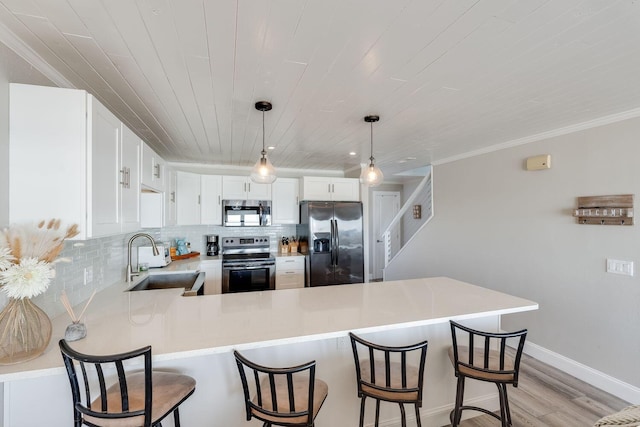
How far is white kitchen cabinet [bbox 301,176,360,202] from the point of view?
4531 mm

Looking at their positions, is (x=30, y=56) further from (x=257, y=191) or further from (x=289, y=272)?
(x=289, y=272)

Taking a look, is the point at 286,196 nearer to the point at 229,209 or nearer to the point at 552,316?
the point at 229,209

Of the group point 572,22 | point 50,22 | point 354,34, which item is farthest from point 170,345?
point 572,22

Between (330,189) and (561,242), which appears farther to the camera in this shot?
(330,189)

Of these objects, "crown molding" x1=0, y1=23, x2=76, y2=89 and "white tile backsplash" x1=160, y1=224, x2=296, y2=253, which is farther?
"white tile backsplash" x1=160, y1=224, x2=296, y2=253

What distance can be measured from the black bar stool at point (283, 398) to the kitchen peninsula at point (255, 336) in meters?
0.16

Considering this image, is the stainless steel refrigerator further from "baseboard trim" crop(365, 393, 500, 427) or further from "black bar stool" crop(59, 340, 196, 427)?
"black bar stool" crop(59, 340, 196, 427)

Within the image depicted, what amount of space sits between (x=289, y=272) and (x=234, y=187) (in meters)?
1.56

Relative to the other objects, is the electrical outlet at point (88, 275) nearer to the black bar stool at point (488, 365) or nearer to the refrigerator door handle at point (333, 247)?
the black bar stool at point (488, 365)

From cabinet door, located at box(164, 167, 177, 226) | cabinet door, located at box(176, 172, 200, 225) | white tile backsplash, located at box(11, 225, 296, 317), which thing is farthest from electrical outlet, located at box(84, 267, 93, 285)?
cabinet door, located at box(176, 172, 200, 225)

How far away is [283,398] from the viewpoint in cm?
140

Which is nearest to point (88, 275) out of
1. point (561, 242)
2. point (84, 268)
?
point (84, 268)

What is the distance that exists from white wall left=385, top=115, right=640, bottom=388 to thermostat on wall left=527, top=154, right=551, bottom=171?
0.18 ft

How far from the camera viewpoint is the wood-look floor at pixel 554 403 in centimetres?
214
